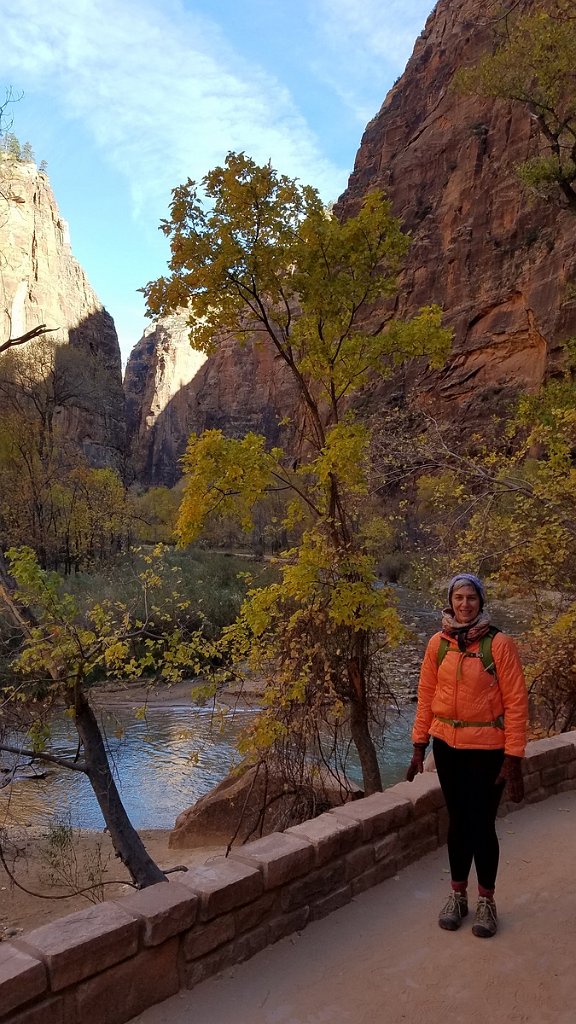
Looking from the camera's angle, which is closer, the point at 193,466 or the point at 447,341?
the point at 193,466

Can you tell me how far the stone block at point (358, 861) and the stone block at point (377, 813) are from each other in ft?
0.21

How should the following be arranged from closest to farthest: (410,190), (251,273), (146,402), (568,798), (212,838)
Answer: (568,798) < (251,273) < (212,838) < (410,190) < (146,402)

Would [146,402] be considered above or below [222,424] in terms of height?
above

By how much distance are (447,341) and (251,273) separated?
2.42m

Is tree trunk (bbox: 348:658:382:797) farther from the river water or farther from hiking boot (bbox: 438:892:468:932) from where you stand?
hiking boot (bbox: 438:892:468:932)

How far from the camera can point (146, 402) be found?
12519 cm

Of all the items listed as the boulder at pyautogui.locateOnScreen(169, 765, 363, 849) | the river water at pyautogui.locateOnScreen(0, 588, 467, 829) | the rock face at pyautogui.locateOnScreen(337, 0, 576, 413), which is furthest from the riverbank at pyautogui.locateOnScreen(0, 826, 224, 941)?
the rock face at pyautogui.locateOnScreen(337, 0, 576, 413)

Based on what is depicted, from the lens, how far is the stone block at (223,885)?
11.3ft

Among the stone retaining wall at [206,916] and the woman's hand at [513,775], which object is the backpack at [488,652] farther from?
the stone retaining wall at [206,916]

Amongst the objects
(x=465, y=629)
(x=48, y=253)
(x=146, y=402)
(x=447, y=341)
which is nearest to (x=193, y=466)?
(x=447, y=341)

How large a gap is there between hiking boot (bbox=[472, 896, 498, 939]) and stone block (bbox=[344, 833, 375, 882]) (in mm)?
797

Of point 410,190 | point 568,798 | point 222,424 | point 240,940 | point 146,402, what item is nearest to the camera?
point 240,940

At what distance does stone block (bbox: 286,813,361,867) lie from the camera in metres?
4.06

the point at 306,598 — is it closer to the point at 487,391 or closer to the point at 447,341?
the point at 447,341
